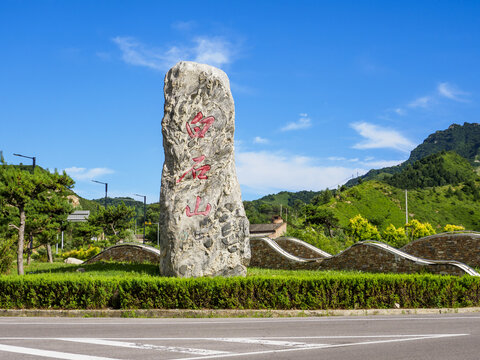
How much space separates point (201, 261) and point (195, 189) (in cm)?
228

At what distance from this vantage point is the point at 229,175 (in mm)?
15789

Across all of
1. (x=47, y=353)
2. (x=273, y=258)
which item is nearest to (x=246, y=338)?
(x=47, y=353)

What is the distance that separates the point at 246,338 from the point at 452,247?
57.3 ft

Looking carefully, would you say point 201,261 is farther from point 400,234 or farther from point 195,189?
point 400,234

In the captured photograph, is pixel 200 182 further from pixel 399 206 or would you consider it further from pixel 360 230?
pixel 399 206

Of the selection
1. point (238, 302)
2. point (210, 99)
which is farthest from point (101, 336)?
point (210, 99)

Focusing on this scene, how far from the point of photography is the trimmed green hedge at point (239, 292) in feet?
39.8

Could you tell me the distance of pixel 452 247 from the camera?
22.5 metres

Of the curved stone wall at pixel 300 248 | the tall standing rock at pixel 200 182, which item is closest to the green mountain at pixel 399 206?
the curved stone wall at pixel 300 248

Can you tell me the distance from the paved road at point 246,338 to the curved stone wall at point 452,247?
11906 mm

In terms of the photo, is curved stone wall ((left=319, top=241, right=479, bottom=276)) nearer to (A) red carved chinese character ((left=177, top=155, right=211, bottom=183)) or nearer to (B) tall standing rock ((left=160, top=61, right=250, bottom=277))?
(B) tall standing rock ((left=160, top=61, right=250, bottom=277))

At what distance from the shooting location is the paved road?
6.79 metres

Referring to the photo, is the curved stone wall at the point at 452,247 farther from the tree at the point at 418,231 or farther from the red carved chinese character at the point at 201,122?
the tree at the point at 418,231

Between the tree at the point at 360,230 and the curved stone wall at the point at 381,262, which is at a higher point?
the tree at the point at 360,230
